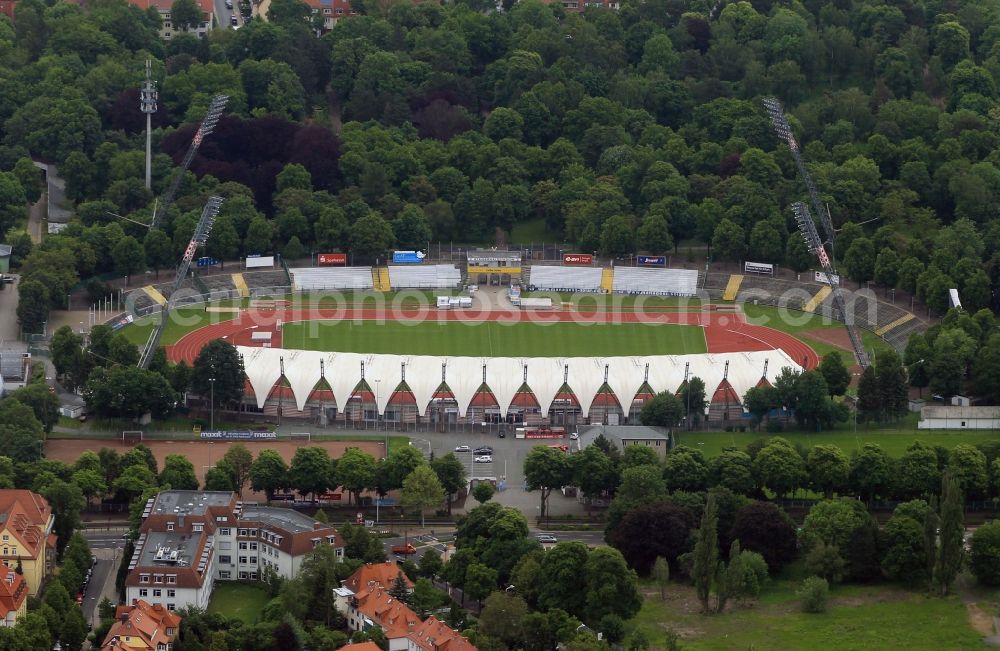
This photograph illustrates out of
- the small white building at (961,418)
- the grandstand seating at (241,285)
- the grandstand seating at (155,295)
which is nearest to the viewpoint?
the small white building at (961,418)

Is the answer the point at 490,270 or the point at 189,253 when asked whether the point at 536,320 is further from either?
the point at 189,253

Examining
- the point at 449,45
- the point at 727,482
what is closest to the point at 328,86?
the point at 449,45

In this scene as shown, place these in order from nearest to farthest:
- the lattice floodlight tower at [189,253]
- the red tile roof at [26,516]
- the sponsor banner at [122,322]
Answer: the red tile roof at [26,516]
the lattice floodlight tower at [189,253]
the sponsor banner at [122,322]

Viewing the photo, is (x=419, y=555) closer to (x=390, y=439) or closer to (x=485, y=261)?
(x=390, y=439)

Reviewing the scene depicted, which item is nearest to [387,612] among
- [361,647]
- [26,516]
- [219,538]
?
[361,647]

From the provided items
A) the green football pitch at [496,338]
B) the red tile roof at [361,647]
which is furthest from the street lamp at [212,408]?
the red tile roof at [361,647]

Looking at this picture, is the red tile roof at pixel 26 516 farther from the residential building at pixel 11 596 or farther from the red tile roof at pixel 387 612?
the red tile roof at pixel 387 612
